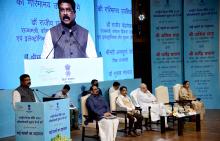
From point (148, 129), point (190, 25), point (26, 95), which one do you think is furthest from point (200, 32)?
point (26, 95)

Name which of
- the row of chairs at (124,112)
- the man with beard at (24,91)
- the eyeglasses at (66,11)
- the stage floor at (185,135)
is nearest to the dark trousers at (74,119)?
the stage floor at (185,135)

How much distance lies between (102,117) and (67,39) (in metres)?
2.98

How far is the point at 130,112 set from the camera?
8.41 m

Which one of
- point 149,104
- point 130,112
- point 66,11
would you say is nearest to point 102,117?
point 130,112

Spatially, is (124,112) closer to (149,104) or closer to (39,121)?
(149,104)

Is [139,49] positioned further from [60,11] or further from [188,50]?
[60,11]

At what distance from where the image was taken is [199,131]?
8.66 m

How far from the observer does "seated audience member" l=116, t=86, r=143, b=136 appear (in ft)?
27.3

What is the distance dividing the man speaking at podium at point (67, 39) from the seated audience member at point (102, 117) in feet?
6.52

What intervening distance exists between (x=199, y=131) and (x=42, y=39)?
400cm

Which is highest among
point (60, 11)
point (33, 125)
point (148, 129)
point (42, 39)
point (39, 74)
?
point (60, 11)

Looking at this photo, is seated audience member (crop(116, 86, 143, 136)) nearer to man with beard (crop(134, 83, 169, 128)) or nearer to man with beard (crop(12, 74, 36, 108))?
man with beard (crop(134, 83, 169, 128))

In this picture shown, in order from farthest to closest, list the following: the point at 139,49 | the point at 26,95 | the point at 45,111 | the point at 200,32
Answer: the point at 139,49 < the point at 200,32 < the point at 26,95 < the point at 45,111

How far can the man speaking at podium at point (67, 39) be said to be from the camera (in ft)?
30.7
